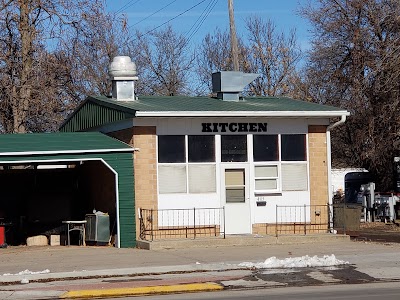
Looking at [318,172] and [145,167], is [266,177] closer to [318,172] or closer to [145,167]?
[318,172]

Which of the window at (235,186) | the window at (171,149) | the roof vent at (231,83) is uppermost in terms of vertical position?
the roof vent at (231,83)

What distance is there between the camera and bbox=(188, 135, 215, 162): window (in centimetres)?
2412

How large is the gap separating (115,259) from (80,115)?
35.7 feet

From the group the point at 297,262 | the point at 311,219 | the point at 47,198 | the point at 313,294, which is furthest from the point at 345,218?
the point at 313,294

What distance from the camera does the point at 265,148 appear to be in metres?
24.9

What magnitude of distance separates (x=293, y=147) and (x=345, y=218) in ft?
9.86

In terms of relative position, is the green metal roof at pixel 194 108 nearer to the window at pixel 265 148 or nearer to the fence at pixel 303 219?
the window at pixel 265 148

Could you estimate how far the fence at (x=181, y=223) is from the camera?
23578 millimetres

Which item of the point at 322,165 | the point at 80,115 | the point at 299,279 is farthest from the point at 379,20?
the point at 299,279

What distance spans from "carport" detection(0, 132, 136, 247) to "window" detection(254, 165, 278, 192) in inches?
158

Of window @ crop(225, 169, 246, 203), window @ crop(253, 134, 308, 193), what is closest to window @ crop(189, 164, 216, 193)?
window @ crop(225, 169, 246, 203)

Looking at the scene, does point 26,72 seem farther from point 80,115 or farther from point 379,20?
point 379,20

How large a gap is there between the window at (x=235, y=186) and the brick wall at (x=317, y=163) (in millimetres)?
2331

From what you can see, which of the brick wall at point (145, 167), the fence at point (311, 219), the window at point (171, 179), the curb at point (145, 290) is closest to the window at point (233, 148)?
the window at point (171, 179)
